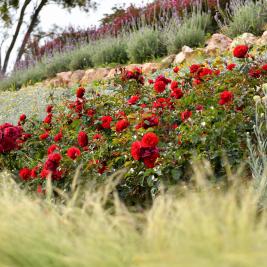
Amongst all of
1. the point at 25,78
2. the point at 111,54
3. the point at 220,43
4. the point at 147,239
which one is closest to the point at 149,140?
the point at 147,239

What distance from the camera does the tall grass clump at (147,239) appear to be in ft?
4.14

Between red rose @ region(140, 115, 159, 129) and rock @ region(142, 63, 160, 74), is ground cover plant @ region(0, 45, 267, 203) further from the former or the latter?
rock @ region(142, 63, 160, 74)

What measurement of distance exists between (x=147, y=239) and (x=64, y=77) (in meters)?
10.1

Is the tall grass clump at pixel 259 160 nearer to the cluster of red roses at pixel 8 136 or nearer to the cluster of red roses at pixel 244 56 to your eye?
the cluster of red roses at pixel 244 56

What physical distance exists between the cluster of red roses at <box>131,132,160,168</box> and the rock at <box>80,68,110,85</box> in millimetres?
7164

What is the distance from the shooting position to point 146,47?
10008mm

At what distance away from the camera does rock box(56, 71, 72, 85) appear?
11.2 m

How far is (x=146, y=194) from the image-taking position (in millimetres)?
3373

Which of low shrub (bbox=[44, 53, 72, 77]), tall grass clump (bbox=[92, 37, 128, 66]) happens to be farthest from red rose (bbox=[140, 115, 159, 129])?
low shrub (bbox=[44, 53, 72, 77])

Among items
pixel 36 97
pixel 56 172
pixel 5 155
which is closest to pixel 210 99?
pixel 56 172

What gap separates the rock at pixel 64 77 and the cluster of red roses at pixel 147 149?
326 inches

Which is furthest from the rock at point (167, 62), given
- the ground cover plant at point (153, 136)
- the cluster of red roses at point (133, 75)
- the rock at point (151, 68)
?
the cluster of red roses at point (133, 75)

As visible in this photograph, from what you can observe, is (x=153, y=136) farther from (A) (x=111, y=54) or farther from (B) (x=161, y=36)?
(A) (x=111, y=54)

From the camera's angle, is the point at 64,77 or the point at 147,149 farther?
the point at 64,77
